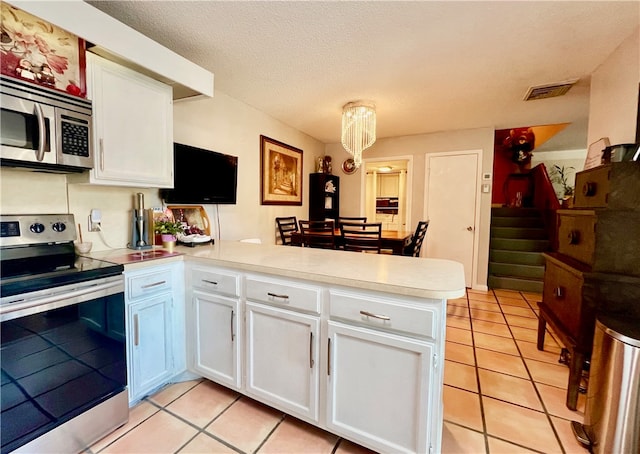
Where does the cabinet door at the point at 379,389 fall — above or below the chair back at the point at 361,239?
below

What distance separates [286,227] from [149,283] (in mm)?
2472

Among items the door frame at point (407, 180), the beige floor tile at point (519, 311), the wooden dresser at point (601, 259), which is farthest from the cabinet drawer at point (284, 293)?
the door frame at point (407, 180)

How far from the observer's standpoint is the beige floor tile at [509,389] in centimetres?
175

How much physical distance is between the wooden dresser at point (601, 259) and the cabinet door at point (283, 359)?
5.04ft

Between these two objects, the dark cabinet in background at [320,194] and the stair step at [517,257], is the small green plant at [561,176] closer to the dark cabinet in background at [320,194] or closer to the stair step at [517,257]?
the stair step at [517,257]

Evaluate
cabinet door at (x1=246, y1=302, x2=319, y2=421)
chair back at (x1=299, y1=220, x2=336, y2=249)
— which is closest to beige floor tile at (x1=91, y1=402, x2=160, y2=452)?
cabinet door at (x1=246, y1=302, x2=319, y2=421)

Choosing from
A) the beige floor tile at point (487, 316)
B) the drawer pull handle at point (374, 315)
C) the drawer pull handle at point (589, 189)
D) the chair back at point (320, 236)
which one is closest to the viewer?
the drawer pull handle at point (374, 315)

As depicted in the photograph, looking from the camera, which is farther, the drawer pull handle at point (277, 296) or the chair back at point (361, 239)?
the chair back at point (361, 239)

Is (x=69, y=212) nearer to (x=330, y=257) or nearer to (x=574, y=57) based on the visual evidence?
(x=330, y=257)

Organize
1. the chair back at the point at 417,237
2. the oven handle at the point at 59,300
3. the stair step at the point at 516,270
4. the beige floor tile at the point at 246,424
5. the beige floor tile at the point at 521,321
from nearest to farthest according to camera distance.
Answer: the oven handle at the point at 59,300 < the beige floor tile at the point at 246,424 < the beige floor tile at the point at 521,321 < the chair back at the point at 417,237 < the stair step at the point at 516,270

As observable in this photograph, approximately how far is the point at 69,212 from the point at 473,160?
4629mm

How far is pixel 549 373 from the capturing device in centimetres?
204

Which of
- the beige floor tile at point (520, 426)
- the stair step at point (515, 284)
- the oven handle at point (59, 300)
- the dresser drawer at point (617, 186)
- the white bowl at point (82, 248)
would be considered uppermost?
the dresser drawer at point (617, 186)

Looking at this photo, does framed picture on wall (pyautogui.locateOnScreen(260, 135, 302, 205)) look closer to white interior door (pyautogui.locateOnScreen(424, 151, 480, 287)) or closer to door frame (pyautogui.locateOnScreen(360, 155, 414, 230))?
door frame (pyautogui.locateOnScreen(360, 155, 414, 230))
